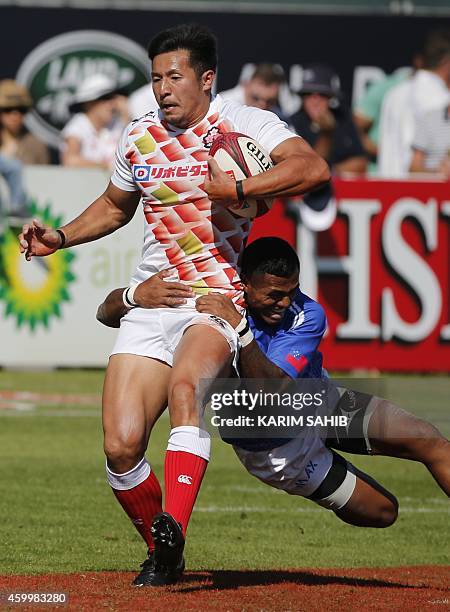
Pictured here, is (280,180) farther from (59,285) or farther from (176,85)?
(59,285)

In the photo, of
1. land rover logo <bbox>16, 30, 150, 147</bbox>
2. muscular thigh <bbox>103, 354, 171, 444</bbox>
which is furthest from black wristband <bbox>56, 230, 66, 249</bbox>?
land rover logo <bbox>16, 30, 150, 147</bbox>

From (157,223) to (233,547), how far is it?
2242 mm

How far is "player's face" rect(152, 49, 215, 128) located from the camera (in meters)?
6.75

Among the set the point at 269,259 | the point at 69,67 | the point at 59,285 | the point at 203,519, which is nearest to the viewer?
the point at 269,259

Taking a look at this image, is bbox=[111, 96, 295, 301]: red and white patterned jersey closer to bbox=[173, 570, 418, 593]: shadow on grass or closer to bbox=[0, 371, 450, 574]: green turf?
bbox=[173, 570, 418, 593]: shadow on grass

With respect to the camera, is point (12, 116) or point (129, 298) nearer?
point (129, 298)

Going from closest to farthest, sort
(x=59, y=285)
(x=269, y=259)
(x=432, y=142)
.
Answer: (x=269, y=259)
(x=59, y=285)
(x=432, y=142)

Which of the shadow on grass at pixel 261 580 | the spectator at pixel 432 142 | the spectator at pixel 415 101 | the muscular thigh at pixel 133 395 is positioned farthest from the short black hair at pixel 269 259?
the spectator at pixel 415 101

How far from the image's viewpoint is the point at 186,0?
2000 cm

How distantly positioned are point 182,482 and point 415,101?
1283 centimetres

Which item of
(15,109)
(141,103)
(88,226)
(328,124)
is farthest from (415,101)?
(88,226)

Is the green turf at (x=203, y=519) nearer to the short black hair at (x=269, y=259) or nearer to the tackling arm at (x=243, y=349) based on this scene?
the tackling arm at (x=243, y=349)

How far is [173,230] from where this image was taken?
690 centimetres

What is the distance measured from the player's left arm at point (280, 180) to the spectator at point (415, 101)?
38.5 ft
